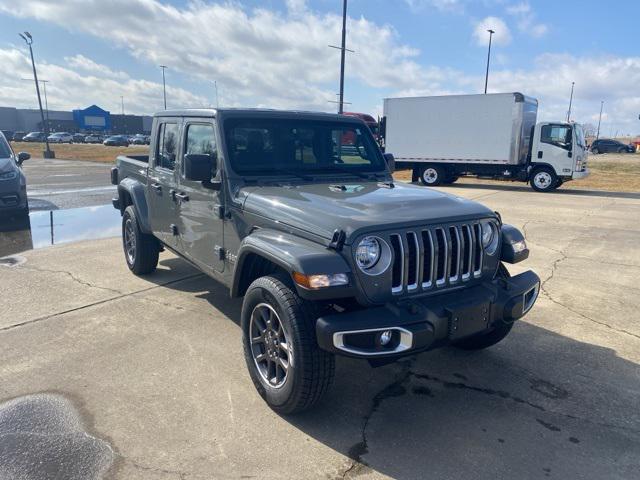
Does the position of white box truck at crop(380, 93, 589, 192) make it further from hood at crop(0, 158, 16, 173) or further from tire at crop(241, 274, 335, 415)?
tire at crop(241, 274, 335, 415)

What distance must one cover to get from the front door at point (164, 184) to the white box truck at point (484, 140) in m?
14.5

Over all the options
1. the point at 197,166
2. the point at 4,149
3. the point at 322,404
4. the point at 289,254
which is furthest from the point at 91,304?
the point at 4,149

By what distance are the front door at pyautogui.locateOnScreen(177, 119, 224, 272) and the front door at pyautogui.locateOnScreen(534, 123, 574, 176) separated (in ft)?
50.8

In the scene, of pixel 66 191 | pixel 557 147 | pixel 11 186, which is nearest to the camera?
pixel 11 186

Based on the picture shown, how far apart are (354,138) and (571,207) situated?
10708 millimetres

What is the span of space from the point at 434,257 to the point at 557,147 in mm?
15870

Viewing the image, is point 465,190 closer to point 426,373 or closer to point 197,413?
point 426,373

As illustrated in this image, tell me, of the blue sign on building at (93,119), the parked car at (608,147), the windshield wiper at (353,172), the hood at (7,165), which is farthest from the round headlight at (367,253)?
the blue sign on building at (93,119)

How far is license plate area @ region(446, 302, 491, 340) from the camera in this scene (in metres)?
2.98

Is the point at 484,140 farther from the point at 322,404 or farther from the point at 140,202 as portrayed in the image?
the point at 322,404

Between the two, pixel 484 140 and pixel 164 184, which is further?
pixel 484 140

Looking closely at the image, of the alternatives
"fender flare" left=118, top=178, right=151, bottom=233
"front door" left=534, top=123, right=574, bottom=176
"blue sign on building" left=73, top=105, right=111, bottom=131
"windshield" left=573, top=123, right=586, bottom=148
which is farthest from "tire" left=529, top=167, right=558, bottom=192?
"blue sign on building" left=73, top=105, right=111, bottom=131

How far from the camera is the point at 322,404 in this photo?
11.1 ft

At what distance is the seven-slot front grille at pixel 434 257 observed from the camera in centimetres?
305
